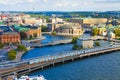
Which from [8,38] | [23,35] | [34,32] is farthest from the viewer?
[34,32]

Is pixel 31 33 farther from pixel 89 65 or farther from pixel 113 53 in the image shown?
pixel 89 65

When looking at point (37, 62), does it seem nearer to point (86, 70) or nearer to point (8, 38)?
point (86, 70)

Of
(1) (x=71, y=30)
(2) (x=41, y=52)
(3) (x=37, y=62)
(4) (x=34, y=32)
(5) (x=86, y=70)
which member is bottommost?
(1) (x=71, y=30)

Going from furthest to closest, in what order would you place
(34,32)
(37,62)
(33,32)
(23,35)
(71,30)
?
(71,30) < (34,32) < (33,32) < (23,35) < (37,62)

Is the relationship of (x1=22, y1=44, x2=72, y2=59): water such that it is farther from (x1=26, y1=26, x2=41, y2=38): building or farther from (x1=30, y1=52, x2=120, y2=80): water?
(x1=26, y1=26, x2=41, y2=38): building

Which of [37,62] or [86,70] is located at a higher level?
[37,62]

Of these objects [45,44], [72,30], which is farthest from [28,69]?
[72,30]

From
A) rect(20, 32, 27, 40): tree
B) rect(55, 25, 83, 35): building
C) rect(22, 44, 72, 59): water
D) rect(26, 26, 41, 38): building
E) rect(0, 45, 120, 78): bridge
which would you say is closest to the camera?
rect(0, 45, 120, 78): bridge

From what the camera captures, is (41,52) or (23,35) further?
(23,35)

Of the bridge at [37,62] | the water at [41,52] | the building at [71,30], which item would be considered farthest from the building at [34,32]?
the bridge at [37,62]

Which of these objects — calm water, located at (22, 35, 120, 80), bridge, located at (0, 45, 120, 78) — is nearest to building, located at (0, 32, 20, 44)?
bridge, located at (0, 45, 120, 78)

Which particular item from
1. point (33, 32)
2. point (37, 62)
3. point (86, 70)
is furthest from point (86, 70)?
point (33, 32)
